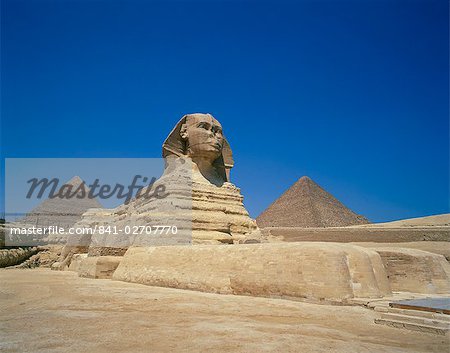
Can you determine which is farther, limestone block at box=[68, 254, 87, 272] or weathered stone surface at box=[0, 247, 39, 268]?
weathered stone surface at box=[0, 247, 39, 268]

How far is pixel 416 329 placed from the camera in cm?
455

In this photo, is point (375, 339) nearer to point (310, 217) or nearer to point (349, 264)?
point (349, 264)

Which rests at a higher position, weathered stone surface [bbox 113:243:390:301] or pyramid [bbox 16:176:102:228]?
pyramid [bbox 16:176:102:228]

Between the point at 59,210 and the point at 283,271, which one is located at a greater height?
the point at 59,210

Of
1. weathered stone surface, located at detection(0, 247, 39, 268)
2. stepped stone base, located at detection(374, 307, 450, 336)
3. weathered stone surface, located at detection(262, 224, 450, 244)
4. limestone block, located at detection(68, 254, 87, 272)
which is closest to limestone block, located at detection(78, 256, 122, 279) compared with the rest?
limestone block, located at detection(68, 254, 87, 272)

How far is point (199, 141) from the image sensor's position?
12344 millimetres

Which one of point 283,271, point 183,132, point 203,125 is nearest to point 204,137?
point 203,125

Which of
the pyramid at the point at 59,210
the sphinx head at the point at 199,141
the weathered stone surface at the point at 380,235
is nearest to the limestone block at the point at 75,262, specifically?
the sphinx head at the point at 199,141

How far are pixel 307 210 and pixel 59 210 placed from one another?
20509mm

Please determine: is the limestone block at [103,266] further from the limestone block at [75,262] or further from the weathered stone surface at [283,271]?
the limestone block at [75,262]

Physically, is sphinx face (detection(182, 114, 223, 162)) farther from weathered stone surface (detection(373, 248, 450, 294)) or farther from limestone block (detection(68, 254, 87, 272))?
limestone block (detection(68, 254, 87, 272))

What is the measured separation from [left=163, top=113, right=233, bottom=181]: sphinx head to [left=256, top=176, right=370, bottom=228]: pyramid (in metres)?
14.5

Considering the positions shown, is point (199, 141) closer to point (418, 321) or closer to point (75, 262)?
point (75, 262)

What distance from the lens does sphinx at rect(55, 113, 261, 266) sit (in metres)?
10.8
